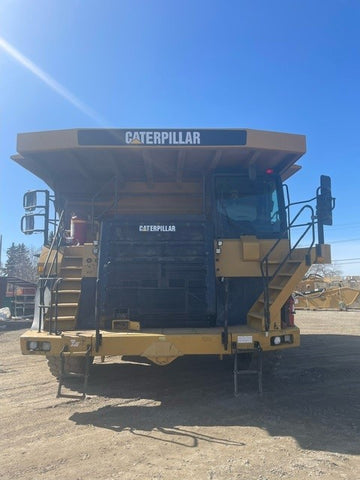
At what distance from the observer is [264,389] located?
19.9ft

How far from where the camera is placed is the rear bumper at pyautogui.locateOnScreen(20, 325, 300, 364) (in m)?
5.11

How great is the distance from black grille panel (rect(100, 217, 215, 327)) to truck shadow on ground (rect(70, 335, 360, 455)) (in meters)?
1.05

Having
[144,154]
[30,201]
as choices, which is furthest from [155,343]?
[30,201]

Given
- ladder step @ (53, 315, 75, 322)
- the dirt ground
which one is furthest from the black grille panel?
the dirt ground

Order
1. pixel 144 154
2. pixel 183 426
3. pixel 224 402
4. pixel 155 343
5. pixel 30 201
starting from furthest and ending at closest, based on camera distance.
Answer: pixel 30 201, pixel 144 154, pixel 224 402, pixel 155 343, pixel 183 426

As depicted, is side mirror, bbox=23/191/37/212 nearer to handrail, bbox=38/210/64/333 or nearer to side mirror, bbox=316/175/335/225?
handrail, bbox=38/210/64/333

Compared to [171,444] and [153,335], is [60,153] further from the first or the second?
[171,444]

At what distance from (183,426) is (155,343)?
101cm

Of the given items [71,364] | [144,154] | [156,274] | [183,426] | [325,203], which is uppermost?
[144,154]

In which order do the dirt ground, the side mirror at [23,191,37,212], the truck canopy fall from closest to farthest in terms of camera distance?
the dirt ground → the truck canopy → the side mirror at [23,191,37,212]

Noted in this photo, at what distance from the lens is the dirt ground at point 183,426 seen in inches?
141

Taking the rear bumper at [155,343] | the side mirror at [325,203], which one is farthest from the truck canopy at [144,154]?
the rear bumper at [155,343]

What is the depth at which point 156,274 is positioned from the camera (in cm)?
622

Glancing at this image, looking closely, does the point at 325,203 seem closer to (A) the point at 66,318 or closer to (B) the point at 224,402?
(B) the point at 224,402
